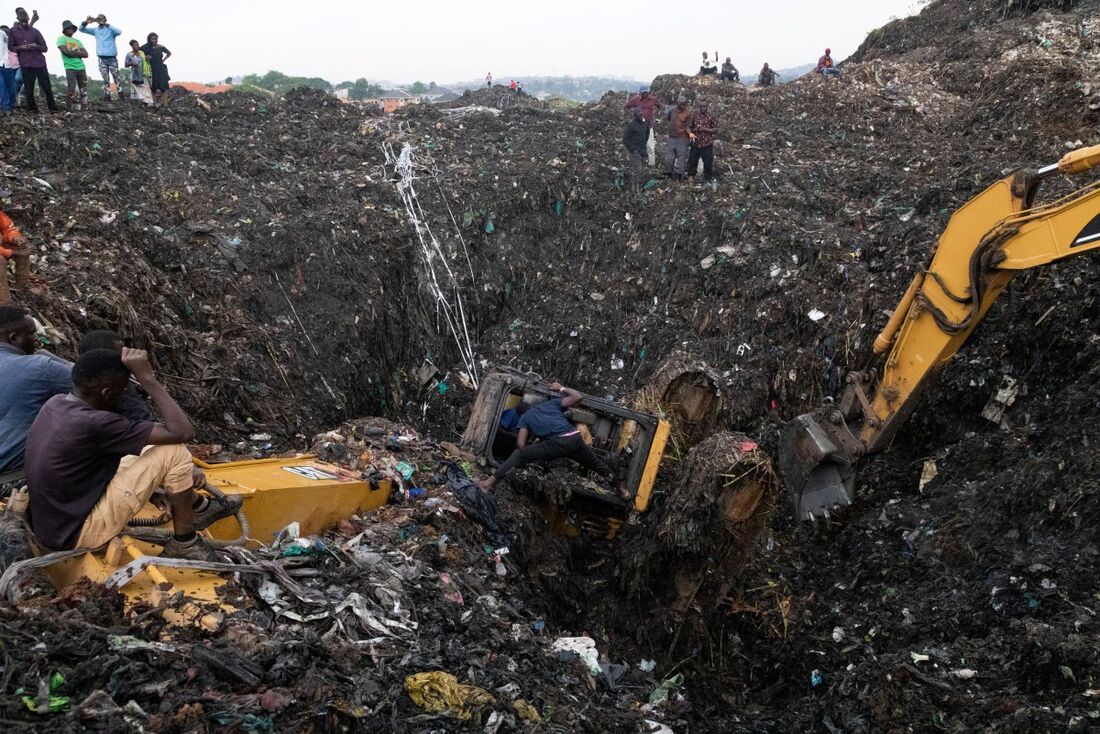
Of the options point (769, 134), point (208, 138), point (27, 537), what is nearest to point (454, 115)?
point (208, 138)

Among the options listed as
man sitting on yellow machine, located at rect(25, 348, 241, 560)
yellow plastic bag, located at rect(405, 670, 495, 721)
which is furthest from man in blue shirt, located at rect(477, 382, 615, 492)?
man sitting on yellow machine, located at rect(25, 348, 241, 560)

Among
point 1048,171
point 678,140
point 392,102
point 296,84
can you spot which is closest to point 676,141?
point 678,140

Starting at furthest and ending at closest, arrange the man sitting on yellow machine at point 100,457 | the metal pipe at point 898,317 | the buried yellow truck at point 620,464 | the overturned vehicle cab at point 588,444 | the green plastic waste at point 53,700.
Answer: the overturned vehicle cab at point 588,444 → the metal pipe at point 898,317 → the buried yellow truck at point 620,464 → the man sitting on yellow machine at point 100,457 → the green plastic waste at point 53,700

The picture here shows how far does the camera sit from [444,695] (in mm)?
3305

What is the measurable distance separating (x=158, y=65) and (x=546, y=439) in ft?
30.3

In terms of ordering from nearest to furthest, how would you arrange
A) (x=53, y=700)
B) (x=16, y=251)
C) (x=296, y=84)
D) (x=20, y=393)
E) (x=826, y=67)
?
(x=53, y=700)
(x=20, y=393)
(x=16, y=251)
(x=826, y=67)
(x=296, y=84)

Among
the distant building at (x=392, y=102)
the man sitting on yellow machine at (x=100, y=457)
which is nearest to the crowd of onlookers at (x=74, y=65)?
the distant building at (x=392, y=102)

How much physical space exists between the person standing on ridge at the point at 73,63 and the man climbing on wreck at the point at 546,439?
A: 8.03 m

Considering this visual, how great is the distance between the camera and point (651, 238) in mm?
10391

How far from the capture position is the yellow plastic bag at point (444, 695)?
3.27 m

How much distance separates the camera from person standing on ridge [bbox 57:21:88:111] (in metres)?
10.3

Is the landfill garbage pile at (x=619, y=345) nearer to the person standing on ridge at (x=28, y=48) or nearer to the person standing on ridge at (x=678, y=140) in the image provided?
the person standing on ridge at (x=678, y=140)

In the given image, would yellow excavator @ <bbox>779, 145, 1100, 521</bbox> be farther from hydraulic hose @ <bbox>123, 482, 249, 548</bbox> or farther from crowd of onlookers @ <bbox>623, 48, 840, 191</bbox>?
crowd of onlookers @ <bbox>623, 48, 840, 191</bbox>

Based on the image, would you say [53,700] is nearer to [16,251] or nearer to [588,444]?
[588,444]
